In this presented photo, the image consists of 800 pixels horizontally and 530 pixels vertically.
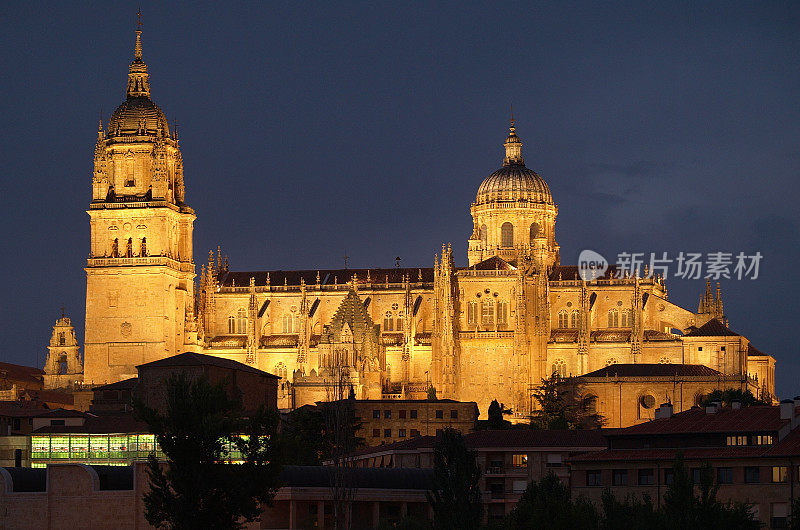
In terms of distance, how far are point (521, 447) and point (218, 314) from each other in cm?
6122

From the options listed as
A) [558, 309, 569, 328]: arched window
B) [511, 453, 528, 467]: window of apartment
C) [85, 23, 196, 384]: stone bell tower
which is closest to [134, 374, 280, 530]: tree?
[511, 453, 528, 467]: window of apartment

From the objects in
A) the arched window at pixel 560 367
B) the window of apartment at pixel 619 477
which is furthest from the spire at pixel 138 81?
the window of apartment at pixel 619 477

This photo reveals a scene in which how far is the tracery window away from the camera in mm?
152125

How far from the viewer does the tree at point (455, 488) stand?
78.0 meters

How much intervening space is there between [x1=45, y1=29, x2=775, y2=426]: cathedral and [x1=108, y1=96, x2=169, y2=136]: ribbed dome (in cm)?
16

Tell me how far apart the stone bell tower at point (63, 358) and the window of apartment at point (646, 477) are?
8098 centimetres

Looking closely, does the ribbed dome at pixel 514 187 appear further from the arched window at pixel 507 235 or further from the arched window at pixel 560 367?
the arched window at pixel 560 367

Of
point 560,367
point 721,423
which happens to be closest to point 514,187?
point 560,367

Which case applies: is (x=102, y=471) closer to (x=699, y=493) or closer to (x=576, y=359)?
(x=699, y=493)

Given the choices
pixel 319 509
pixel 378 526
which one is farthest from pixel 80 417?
pixel 378 526

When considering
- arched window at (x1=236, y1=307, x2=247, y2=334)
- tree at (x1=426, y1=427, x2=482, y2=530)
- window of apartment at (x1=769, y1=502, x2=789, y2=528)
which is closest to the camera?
tree at (x1=426, y1=427, x2=482, y2=530)

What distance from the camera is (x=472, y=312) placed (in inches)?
5940

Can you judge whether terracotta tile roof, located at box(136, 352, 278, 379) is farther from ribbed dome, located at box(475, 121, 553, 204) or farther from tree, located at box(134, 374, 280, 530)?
ribbed dome, located at box(475, 121, 553, 204)

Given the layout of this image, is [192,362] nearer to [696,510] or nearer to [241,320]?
[241,320]
